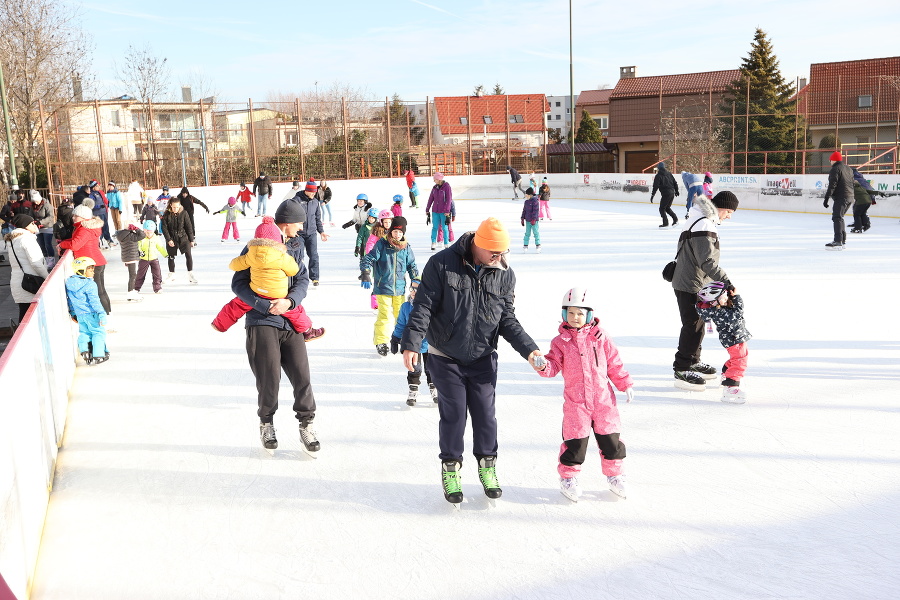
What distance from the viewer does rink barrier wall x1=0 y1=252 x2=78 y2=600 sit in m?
2.80

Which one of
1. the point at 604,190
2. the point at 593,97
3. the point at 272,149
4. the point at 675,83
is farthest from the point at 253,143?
the point at 593,97

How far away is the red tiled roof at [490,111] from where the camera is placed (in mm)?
45750

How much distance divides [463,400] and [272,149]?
28.0 metres

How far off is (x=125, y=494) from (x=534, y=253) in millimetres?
9781

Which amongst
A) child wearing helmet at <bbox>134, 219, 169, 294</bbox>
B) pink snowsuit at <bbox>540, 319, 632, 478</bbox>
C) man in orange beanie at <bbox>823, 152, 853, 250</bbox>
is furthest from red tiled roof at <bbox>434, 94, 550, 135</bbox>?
pink snowsuit at <bbox>540, 319, 632, 478</bbox>

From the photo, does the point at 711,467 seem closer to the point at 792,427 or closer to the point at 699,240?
the point at 792,427

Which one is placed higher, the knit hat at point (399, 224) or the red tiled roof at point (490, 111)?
the red tiled roof at point (490, 111)

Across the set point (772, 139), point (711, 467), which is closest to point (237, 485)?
point (711, 467)

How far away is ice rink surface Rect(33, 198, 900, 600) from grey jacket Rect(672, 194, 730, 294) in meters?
0.85

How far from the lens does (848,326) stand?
7230mm

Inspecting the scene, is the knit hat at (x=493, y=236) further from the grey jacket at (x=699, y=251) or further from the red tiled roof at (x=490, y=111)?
the red tiled roof at (x=490, y=111)

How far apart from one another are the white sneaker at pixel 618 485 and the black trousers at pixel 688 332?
1918 millimetres

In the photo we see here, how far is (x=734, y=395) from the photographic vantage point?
16.7 feet

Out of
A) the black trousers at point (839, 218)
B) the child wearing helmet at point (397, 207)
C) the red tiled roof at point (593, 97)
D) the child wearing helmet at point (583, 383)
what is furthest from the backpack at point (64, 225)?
the red tiled roof at point (593, 97)
